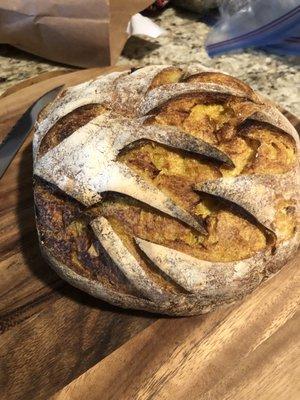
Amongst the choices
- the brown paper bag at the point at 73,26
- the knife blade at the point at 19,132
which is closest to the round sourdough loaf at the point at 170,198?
the knife blade at the point at 19,132

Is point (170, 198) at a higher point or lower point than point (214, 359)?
higher

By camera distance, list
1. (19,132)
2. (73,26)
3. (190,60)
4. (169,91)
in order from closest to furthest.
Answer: (169,91), (19,132), (73,26), (190,60)

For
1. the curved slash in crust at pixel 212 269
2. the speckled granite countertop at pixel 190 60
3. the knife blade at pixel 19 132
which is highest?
the speckled granite countertop at pixel 190 60

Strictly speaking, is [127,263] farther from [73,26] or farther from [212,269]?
[73,26]

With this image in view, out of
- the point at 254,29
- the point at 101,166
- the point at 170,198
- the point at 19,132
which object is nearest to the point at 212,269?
the point at 170,198

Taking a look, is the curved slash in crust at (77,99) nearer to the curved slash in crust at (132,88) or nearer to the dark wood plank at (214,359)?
the curved slash in crust at (132,88)

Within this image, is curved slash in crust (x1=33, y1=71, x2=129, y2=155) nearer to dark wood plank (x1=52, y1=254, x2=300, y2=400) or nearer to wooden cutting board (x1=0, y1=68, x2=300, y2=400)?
wooden cutting board (x1=0, y1=68, x2=300, y2=400)

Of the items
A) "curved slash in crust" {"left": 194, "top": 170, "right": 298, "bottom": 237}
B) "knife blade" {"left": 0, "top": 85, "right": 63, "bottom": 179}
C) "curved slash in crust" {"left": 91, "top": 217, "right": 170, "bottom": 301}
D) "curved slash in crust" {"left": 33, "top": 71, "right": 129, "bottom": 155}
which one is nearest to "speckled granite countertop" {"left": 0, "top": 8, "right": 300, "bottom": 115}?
"knife blade" {"left": 0, "top": 85, "right": 63, "bottom": 179}
